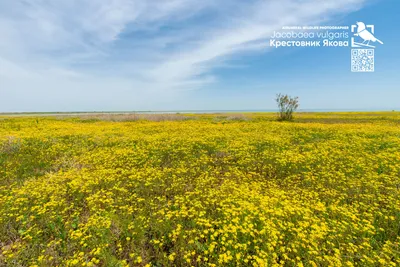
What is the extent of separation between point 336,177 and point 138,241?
26.4ft

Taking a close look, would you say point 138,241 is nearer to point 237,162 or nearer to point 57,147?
point 237,162

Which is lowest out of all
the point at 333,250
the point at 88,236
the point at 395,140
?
the point at 333,250

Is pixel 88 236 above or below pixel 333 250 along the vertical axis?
above

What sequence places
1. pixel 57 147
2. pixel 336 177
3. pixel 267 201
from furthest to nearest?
pixel 57 147
pixel 336 177
pixel 267 201

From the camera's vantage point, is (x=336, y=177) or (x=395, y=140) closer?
(x=336, y=177)

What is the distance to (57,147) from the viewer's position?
1306cm

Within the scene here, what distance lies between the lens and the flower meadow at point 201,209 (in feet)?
14.3

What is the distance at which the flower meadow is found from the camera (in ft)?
14.3

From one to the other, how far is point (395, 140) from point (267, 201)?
1461cm

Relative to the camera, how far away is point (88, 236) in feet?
15.5

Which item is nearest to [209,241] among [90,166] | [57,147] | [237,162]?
[237,162]

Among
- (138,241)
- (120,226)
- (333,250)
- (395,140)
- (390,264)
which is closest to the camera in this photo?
(390,264)

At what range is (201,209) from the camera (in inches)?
236

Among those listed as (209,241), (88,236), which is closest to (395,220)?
(209,241)
